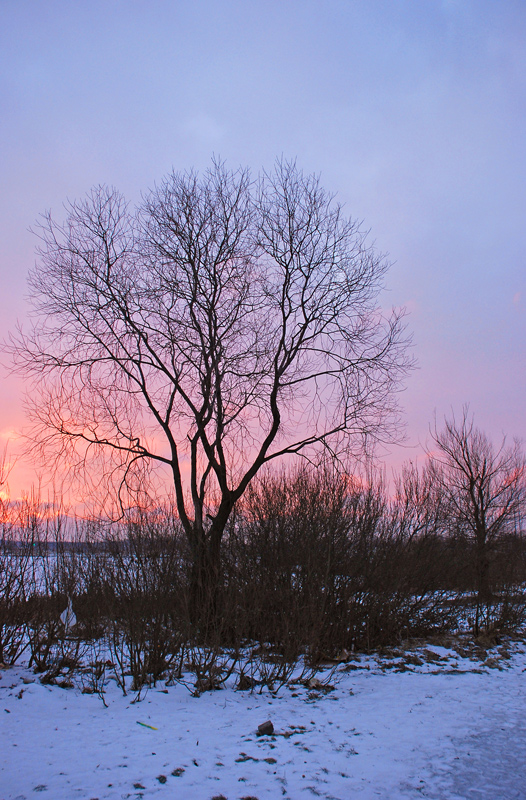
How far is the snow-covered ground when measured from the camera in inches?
153

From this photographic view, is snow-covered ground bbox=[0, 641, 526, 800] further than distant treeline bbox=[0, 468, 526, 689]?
No

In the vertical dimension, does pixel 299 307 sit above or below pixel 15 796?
above

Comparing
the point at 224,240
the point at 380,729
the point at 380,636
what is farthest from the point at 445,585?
the point at 224,240

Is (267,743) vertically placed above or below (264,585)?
below

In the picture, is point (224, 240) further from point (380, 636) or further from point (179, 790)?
point (179, 790)

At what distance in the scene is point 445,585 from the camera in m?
11.4

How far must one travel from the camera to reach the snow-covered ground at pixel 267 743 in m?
3.89

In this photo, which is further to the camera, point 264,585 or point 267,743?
point 264,585

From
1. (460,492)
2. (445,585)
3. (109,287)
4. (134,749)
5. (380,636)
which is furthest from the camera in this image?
(460,492)

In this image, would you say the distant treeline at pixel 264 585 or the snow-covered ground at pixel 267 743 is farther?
the distant treeline at pixel 264 585

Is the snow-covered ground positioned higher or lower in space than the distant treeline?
lower

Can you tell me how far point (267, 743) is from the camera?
483 centimetres

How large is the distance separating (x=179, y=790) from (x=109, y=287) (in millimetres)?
9188

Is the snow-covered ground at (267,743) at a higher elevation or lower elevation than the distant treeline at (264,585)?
lower
